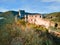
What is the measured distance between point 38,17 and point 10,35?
719 inches

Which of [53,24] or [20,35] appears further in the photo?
[53,24]

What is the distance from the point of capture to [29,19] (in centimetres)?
3391

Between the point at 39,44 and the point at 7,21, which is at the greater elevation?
the point at 7,21

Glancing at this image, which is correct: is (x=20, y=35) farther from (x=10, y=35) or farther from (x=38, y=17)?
(x=38, y=17)

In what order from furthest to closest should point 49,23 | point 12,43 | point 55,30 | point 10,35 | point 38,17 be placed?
point 38,17 < point 49,23 < point 55,30 < point 10,35 < point 12,43

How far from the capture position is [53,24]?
1169 inches

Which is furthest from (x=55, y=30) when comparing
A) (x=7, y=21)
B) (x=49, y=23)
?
(x=7, y=21)

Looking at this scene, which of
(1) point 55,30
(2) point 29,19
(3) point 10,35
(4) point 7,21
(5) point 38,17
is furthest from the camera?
(2) point 29,19

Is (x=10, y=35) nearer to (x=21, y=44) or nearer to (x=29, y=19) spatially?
(x=21, y=44)

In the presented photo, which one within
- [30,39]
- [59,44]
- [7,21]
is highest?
[7,21]

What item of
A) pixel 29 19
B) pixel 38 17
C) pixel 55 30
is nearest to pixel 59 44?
pixel 55 30

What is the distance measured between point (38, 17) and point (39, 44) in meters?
17.5

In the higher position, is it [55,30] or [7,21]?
[7,21]

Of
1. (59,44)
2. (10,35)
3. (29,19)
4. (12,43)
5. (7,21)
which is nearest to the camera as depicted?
(12,43)
